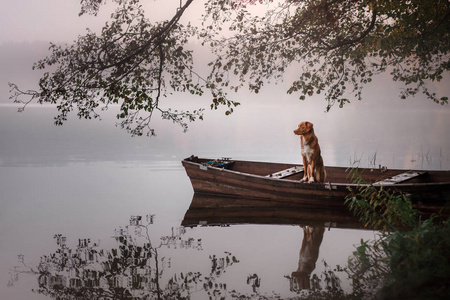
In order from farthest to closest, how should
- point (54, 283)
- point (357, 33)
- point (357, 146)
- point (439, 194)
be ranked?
1. point (357, 146)
2. point (357, 33)
3. point (439, 194)
4. point (54, 283)

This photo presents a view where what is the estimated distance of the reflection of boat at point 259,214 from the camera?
31.2ft

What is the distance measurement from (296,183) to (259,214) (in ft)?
3.22

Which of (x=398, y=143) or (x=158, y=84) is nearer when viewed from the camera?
(x=158, y=84)

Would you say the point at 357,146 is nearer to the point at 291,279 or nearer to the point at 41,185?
the point at 41,185

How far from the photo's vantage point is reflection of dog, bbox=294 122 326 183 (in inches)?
408

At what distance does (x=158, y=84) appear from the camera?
8789 millimetres

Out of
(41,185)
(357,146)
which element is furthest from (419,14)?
(357,146)

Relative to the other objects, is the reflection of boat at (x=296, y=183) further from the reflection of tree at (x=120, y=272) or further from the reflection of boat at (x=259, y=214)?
the reflection of tree at (x=120, y=272)

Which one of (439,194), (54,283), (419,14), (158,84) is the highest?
(419,14)

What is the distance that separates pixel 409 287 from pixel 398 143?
25098 mm

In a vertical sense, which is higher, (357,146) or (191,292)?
(357,146)

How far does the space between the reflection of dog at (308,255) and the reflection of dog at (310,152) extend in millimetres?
1789

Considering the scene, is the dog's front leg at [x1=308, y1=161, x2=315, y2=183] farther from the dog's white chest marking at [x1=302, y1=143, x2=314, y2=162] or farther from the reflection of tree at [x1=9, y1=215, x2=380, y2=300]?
the reflection of tree at [x1=9, y1=215, x2=380, y2=300]

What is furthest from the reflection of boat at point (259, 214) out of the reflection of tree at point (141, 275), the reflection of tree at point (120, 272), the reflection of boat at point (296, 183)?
the reflection of tree at point (120, 272)
